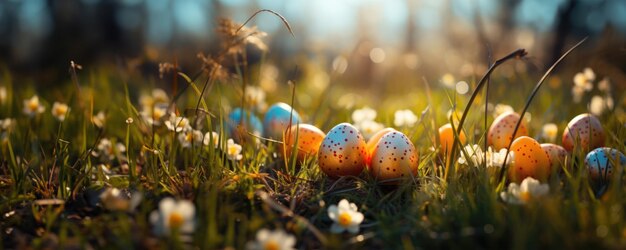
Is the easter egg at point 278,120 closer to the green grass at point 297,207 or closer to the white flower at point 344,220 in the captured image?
the green grass at point 297,207

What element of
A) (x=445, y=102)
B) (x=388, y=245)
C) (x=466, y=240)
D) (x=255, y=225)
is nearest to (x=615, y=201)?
(x=466, y=240)

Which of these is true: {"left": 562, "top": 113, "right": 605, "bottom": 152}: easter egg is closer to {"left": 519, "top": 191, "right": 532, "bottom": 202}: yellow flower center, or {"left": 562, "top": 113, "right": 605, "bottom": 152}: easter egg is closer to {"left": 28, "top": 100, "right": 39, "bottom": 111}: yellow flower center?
{"left": 519, "top": 191, "right": 532, "bottom": 202}: yellow flower center

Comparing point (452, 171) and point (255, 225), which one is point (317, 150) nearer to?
point (452, 171)

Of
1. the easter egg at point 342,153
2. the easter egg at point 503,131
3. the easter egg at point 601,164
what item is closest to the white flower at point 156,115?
the easter egg at point 342,153

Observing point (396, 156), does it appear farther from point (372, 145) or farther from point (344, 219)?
point (344, 219)

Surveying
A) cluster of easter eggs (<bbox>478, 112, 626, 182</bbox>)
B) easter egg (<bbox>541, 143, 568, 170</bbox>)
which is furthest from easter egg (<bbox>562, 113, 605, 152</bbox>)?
easter egg (<bbox>541, 143, 568, 170</bbox>)

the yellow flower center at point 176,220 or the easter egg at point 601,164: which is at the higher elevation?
the easter egg at point 601,164

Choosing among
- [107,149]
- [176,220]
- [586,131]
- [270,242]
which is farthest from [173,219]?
[586,131]
